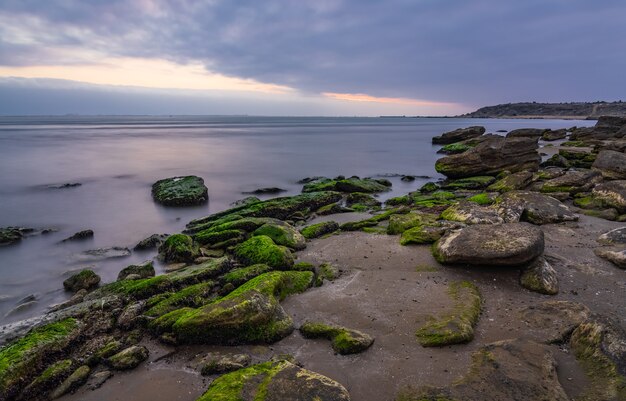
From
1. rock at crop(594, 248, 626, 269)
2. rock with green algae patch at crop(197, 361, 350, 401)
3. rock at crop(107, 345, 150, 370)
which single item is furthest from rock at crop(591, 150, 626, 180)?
rock at crop(107, 345, 150, 370)

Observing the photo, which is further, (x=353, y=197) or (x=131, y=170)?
(x=131, y=170)

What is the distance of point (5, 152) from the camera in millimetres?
39812

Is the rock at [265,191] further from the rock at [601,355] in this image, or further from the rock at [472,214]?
the rock at [601,355]

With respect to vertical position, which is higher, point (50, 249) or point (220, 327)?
point (220, 327)

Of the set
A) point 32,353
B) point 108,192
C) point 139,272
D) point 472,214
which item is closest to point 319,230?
point 472,214

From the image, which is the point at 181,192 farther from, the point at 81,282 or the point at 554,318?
the point at 554,318

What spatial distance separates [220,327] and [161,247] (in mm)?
5856

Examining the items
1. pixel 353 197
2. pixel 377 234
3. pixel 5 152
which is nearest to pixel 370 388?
pixel 377 234

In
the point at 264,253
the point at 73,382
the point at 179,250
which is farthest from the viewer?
the point at 179,250

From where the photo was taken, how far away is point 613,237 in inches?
354

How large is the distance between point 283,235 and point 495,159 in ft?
48.0

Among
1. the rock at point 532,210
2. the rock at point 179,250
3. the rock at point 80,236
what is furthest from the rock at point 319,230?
the rock at point 80,236

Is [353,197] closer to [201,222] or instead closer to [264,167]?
[201,222]

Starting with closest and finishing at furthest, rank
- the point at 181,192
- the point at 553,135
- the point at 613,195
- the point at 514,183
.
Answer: the point at 613,195 < the point at 514,183 < the point at 181,192 < the point at 553,135
